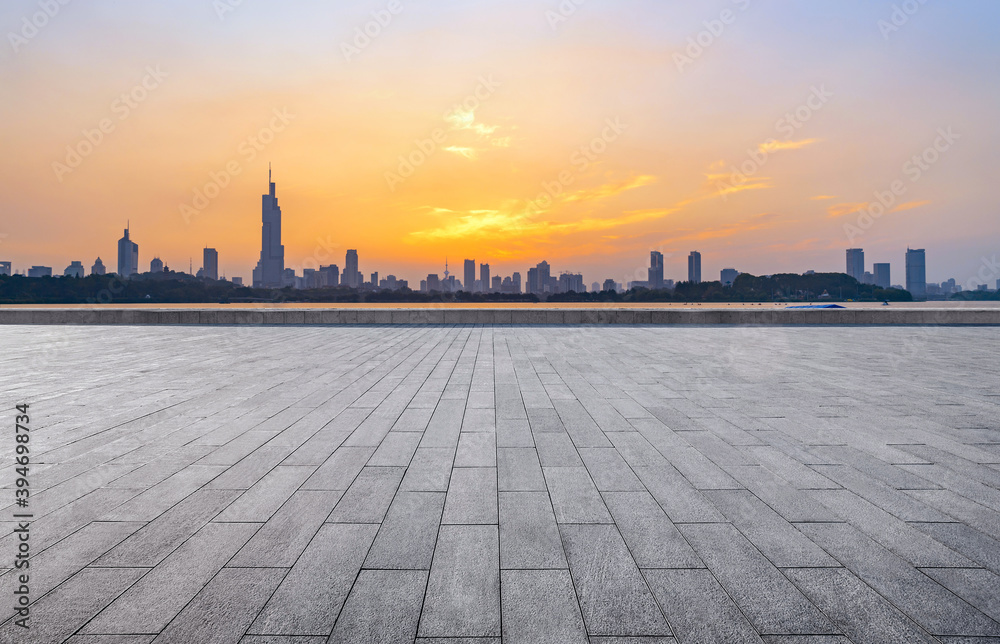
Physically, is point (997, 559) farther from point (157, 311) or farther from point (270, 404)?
point (157, 311)

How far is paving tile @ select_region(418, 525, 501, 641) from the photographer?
2330 mm

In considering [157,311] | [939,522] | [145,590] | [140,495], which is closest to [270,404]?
[140,495]

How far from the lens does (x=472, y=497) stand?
376 centimetres

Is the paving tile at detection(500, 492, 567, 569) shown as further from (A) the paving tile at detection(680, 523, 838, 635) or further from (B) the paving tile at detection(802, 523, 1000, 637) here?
(B) the paving tile at detection(802, 523, 1000, 637)

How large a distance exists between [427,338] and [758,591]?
12.5m

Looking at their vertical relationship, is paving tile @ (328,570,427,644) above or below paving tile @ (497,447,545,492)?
below

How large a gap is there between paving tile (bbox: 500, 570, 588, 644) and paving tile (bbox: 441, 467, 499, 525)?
0.68 m

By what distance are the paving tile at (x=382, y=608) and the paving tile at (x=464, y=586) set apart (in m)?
0.06

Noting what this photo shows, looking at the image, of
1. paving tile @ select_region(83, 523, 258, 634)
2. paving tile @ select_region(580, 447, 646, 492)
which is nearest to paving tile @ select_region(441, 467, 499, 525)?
paving tile @ select_region(580, 447, 646, 492)

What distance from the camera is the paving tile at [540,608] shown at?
7.44 feet

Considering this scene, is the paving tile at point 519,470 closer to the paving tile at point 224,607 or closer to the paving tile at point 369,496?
the paving tile at point 369,496

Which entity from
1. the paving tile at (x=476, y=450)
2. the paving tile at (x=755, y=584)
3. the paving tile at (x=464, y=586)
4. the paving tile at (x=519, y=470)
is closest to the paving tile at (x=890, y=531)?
the paving tile at (x=755, y=584)

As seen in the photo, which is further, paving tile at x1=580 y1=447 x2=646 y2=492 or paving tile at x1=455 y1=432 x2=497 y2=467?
paving tile at x1=455 y1=432 x2=497 y2=467

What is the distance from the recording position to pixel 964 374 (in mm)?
8797
